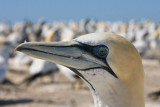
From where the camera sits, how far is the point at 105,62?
215cm

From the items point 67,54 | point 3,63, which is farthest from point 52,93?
point 67,54

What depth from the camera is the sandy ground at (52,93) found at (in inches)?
357

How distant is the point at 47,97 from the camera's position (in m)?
10.3

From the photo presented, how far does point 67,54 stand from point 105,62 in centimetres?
24

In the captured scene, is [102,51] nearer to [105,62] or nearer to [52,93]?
[105,62]

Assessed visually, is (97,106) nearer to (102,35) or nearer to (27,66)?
(102,35)

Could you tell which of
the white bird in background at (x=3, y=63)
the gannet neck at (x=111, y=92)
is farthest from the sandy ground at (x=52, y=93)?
the gannet neck at (x=111, y=92)

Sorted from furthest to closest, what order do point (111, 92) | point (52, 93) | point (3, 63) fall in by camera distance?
point (52, 93) < point (3, 63) < point (111, 92)

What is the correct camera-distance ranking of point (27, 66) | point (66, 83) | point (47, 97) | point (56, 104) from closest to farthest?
1. point (56, 104)
2. point (47, 97)
3. point (66, 83)
4. point (27, 66)

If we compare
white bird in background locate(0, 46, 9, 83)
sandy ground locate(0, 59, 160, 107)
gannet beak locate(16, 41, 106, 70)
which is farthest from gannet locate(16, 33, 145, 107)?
white bird in background locate(0, 46, 9, 83)

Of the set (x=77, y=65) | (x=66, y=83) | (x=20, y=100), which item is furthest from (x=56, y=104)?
(x=77, y=65)

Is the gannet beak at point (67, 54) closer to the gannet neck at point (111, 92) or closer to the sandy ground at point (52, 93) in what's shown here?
the gannet neck at point (111, 92)

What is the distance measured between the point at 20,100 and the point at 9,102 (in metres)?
0.35

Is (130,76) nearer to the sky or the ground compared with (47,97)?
nearer to the ground
